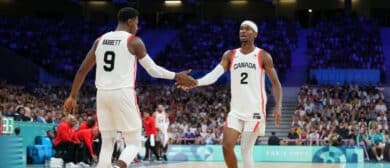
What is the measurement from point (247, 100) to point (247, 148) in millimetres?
642

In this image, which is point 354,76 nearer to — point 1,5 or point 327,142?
point 327,142

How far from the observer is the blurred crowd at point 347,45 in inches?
1308

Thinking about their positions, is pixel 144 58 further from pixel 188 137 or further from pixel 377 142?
pixel 188 137

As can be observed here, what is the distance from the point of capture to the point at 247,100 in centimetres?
943

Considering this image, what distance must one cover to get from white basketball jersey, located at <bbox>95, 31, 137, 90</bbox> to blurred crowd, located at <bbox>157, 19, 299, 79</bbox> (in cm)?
2622

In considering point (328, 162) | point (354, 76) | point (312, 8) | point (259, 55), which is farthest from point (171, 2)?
point (259, 55)

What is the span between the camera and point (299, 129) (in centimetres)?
2747

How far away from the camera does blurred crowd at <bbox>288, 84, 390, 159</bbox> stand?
2628 cm

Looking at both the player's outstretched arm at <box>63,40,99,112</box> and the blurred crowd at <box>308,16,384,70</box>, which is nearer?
the player's outstretched arm at <box>63,40,99,112</box>

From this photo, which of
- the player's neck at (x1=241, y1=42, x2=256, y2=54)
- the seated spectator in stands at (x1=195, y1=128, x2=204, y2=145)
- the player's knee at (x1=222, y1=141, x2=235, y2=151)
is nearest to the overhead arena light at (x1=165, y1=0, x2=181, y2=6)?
the seated spectator in stands at (x1=195, y1=128, x2=204, y2=145)

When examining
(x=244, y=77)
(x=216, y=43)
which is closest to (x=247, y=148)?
(x=244, y=77)

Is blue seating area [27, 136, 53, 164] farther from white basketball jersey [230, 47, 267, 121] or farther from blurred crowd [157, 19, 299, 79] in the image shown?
blurred crowd [157, 19, 299, 79]

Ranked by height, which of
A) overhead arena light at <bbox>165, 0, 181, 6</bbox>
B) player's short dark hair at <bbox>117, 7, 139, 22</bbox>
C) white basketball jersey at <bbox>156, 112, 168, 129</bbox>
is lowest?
white basketball jersey at <bbox>156, 112, 168, 129</bbox>

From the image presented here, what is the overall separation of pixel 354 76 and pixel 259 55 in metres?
23.6
